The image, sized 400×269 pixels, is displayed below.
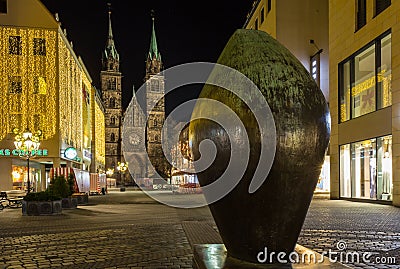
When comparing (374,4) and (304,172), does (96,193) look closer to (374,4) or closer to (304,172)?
(374,4)

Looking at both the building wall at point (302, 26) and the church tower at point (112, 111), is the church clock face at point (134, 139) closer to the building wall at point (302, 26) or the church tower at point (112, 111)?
the church tower at point (112, 111)

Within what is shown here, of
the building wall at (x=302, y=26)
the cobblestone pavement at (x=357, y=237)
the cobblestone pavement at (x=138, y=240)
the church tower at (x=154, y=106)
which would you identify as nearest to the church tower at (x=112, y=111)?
the church tower at (x=154, y=106)

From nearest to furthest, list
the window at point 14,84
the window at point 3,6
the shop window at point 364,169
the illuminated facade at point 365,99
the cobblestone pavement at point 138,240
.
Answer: the cobblestone pavement at point 138,240
the illuminated facade at point 365,99
the shop window at point 364,169
the window at point 14,84
the window at point 3,6

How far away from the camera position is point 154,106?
11688 centimetres

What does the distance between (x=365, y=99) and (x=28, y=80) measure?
91.0 feet

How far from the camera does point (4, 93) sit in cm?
3572

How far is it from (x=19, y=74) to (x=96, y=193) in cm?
1274

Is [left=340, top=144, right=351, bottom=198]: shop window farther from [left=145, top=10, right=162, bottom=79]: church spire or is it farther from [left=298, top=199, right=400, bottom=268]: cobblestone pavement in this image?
[left=145, top=10, right=162, bottom=79]: church spire

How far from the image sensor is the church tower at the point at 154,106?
372 feet

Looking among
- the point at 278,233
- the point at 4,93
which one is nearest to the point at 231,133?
the point at 278,233

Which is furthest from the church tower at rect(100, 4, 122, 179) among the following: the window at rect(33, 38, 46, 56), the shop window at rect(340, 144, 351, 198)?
the shop window at rect(340, 144, 351, 198)

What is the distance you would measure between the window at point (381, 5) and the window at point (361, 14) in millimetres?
1234

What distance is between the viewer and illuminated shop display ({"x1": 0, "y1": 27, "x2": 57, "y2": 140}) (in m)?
35.7

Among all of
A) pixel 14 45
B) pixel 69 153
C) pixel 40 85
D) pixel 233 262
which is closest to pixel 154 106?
pixel 69 153
